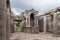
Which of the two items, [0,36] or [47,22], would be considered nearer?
[0,36]

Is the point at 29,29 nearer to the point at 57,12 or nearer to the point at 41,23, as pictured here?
the point at 41,23

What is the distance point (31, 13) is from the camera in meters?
21.4

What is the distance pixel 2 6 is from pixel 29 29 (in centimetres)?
1716

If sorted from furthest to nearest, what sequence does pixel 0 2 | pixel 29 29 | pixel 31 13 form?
1. pixel 31 13
2. pixel 29 29
3. pixel 0 2

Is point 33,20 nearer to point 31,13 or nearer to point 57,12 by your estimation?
point 31,13

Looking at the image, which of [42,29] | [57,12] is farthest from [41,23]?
[57,12]

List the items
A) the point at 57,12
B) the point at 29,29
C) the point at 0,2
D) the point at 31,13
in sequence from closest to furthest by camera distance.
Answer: the point at 0,2, the point at 57,12, the point at 29,29, the point at 31,13

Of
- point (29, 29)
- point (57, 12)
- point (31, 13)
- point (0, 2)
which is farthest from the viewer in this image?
point (31, 13)

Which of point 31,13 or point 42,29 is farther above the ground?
point 31,13

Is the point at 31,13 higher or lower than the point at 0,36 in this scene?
higher

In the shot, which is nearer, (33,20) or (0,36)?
(0,36)

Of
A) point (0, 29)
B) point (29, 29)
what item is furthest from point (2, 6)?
point (29, 29)

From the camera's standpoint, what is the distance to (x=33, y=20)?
71.1ft

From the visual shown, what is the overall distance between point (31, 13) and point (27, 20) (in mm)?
1179
